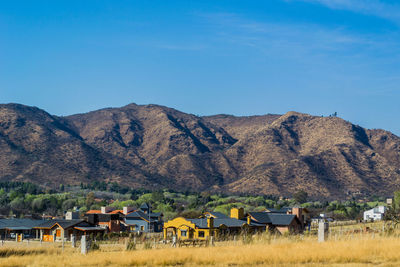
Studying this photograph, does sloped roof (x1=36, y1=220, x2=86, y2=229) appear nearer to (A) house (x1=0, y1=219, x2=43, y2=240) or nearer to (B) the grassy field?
(A) house (x1=0, y1=219, x2=43, y2=240)

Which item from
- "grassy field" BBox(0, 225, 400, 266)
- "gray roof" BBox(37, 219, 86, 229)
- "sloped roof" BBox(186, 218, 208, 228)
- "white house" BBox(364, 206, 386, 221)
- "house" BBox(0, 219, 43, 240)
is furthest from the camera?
"white house" BBox(364, 206, 386, 221)

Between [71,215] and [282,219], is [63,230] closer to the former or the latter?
[71,215]

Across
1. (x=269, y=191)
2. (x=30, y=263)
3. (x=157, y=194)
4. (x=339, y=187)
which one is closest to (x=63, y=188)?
(x=157, y=194)

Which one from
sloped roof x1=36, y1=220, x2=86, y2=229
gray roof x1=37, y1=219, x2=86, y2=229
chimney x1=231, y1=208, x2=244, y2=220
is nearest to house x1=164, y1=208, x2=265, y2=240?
chimney x1=231, y1=208, x2=244, y2=220

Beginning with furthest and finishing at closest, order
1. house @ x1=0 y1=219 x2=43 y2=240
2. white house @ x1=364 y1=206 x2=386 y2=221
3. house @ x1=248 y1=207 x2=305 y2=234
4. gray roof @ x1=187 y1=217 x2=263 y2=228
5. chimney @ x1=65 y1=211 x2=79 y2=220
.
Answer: white house @ x1=364 y1=206 x2=386 y2=221
chimney @ x1=65 y1=211 x2=79 y2=220
house @ x1=0 y1=219 x2=43 y2=240
house @ x1=248 y1=207 x2=305 y2=234
gray roof @ x1=187 y1=217 x2=263 y2=228

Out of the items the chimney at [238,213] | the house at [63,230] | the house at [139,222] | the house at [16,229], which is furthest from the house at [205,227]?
the house at [16,229]

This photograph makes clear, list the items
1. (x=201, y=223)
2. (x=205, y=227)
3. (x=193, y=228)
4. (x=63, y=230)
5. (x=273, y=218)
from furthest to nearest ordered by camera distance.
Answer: (x=273, y=218) → (x=63, y=230) → (x=201, y=223) → (x=193, y=228) → (x=205, y=227)

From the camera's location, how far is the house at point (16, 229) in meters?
69.9

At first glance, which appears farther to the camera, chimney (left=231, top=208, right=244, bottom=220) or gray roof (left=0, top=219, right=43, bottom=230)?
gray roof (left=0, top=219, right=43, bottom=230)

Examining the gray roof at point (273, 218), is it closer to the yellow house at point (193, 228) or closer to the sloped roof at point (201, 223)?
the sloped roof at point (201, 223)

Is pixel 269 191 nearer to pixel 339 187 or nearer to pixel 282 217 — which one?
pixel 339 187

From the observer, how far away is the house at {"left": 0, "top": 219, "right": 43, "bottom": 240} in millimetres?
69875

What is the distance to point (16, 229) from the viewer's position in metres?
70.3

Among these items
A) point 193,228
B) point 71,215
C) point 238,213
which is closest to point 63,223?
point 71,215
